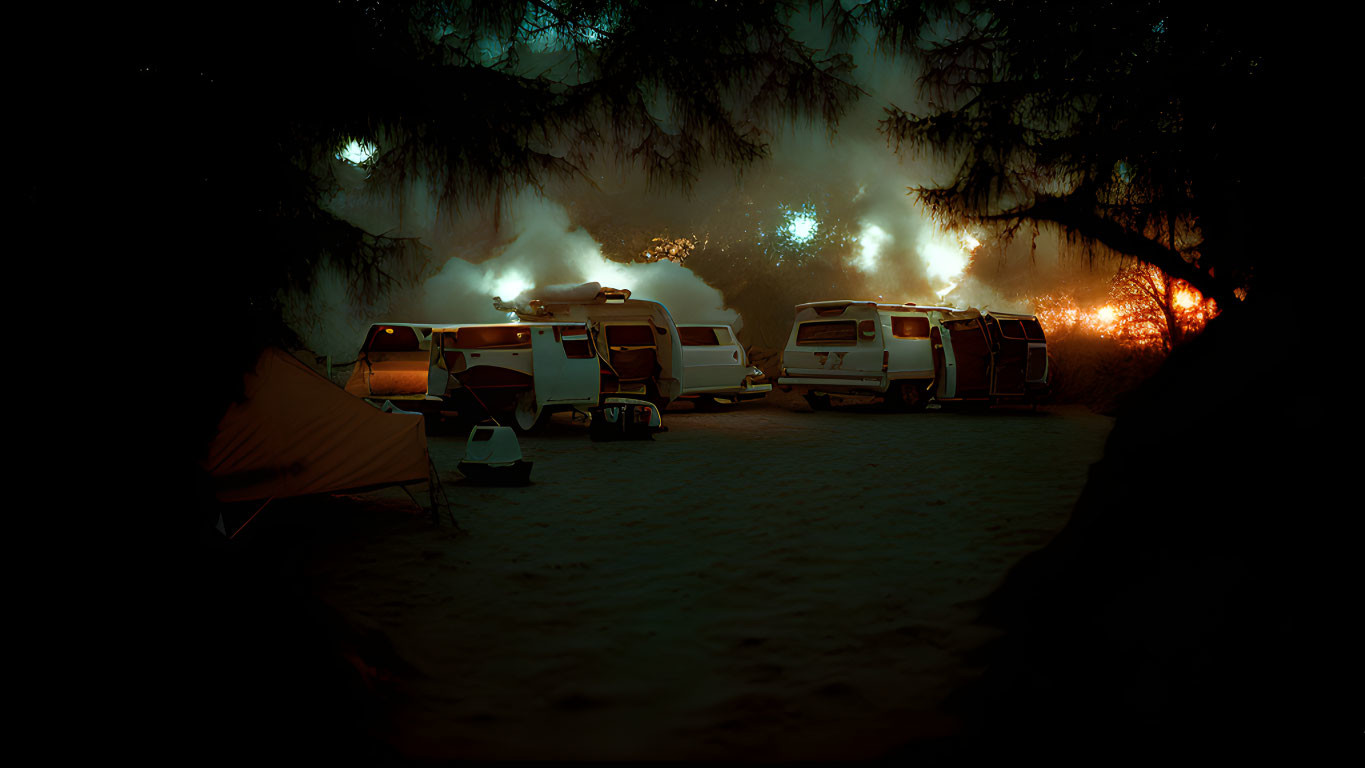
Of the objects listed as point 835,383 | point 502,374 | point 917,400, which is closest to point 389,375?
point 502,374

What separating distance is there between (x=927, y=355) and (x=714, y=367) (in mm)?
4176

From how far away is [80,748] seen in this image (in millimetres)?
1857

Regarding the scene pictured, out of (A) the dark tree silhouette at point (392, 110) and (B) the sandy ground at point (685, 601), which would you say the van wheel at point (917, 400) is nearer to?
(B) the sandy ground at point (685, 601)

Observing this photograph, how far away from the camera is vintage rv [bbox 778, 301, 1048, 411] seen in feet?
47.1

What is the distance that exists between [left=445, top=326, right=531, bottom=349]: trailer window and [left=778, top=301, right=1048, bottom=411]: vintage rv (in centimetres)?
601

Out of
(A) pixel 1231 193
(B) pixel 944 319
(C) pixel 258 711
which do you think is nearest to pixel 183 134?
(C) pixel 258 711

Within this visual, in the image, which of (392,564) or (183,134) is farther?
(392,564)

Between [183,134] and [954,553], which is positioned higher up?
[183,134]

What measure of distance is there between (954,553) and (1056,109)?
3.27 metres

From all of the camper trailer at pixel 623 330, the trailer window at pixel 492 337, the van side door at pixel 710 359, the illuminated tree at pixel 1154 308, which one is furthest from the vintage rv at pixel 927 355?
the trailer window at pixel 492 337

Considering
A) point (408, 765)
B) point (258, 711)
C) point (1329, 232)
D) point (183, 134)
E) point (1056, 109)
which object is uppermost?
point (1056, 109)

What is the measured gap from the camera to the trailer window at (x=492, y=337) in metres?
11.9

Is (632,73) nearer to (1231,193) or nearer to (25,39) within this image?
(25,39)

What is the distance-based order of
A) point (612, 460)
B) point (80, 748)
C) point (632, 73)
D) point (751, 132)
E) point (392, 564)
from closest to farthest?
point (80, 748)
point (632, 73)
point (751, 132)
point (392, 564)
point (612, 460)
